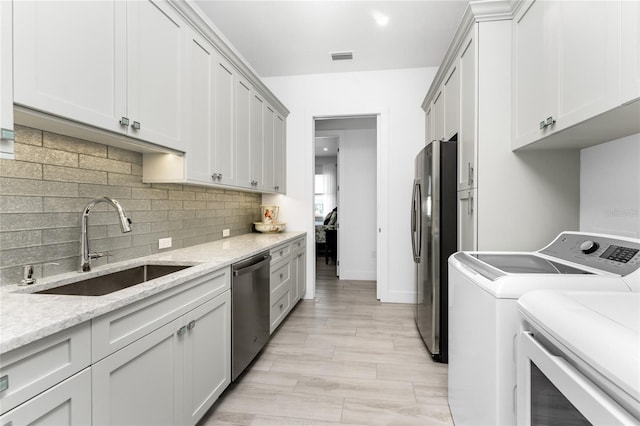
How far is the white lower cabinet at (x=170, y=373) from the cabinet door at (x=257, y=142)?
154cm

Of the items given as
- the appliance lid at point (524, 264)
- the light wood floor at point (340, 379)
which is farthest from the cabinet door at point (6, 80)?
the appliance lid at point (524, 264)

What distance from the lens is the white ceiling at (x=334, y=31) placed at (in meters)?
2.71

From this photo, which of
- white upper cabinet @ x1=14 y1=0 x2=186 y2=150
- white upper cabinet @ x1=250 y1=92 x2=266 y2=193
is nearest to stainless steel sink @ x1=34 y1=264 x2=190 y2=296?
white upper cabinet @ x1=14 y1=0 x2=186 y2=150

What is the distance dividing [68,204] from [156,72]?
2.75 feet

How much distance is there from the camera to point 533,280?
1.17 metres

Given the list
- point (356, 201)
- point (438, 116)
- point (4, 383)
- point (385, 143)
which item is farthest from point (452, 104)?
point (4, 383)

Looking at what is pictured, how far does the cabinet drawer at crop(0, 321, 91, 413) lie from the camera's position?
76 cm

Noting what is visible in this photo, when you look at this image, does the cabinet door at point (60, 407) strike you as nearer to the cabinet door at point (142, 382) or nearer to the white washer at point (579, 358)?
the cabinet door at point (142, 382)

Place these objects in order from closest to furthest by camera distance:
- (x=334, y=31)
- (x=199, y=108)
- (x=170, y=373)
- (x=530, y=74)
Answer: (x=170, y=373) < (x=530, y=74) < (x=199, y=108) < (x=334, y=31)

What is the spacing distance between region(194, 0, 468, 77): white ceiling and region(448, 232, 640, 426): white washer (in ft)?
7.46

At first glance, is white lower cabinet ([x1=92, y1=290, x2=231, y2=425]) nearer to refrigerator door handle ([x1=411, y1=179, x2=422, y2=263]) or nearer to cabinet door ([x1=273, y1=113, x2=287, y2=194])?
refrigerator door handle ([x1=411, y1=179, x2=422, y2=263])

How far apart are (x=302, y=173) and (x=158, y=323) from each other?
304 cm

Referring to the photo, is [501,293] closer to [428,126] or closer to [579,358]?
[579,358]

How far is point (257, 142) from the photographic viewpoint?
3240 mm
